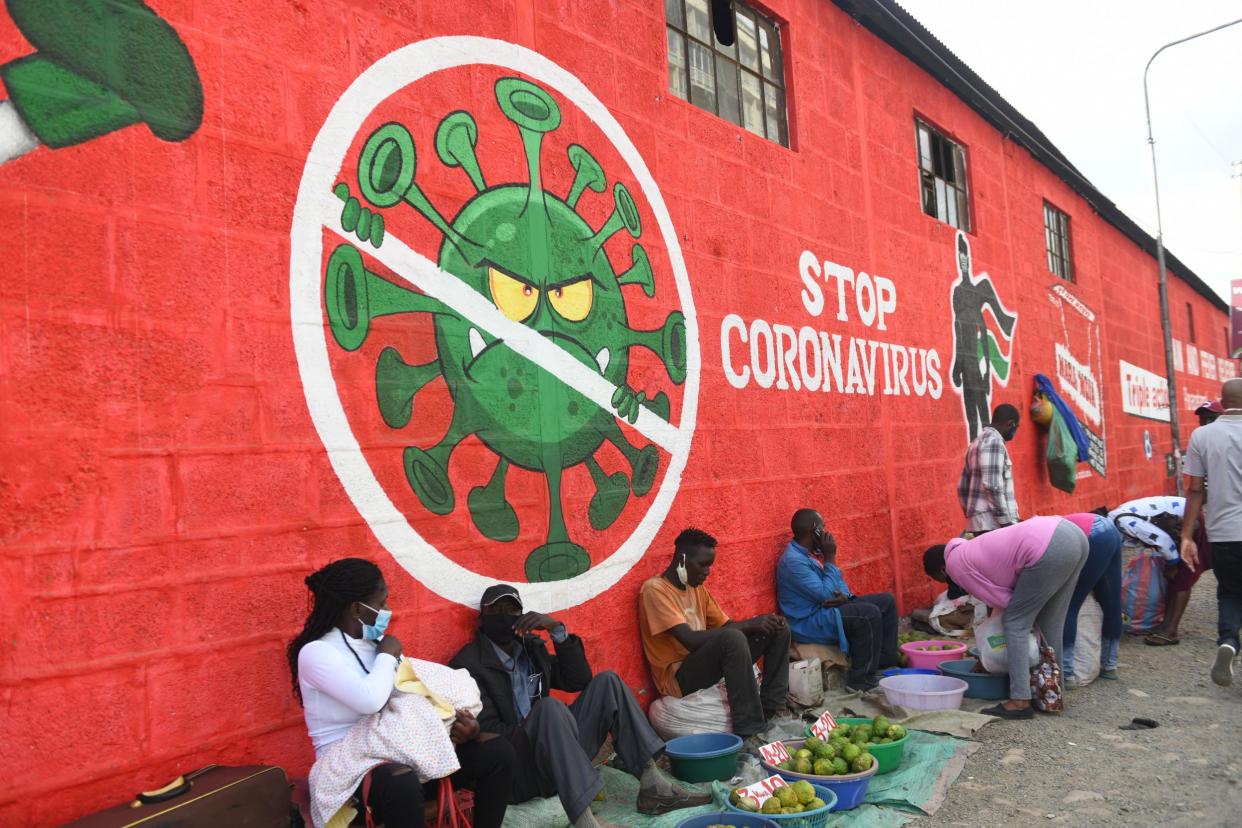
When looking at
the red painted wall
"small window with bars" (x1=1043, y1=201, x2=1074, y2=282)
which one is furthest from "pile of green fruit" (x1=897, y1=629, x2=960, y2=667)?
"small window with bars" (x1=1043, y1=201, x2=1074, y2=282)

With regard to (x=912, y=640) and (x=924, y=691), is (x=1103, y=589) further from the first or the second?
(x=924, y=691)

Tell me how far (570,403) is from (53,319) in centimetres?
232

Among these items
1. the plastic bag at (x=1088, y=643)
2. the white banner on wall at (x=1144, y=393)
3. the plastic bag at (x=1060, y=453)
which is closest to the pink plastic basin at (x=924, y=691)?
the plastic bag at (x=1088, y=643)

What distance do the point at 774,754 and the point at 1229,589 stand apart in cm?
315

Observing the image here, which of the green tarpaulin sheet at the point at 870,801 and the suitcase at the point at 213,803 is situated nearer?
the suitcase at the point at 213,803

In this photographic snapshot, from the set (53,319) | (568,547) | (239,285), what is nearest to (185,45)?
(239,285)

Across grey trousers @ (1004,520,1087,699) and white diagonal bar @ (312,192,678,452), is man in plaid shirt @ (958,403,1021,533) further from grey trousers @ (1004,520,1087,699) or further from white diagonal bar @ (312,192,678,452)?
white diagonal bar @ (312,192,678,452)

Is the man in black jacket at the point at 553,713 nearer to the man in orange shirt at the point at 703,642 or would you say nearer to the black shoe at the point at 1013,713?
the man in orange shirt at the point at 703,642

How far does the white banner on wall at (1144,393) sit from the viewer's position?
15.0 m

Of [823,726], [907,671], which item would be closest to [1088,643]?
[907,671]

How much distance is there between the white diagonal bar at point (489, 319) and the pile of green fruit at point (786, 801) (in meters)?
2.01

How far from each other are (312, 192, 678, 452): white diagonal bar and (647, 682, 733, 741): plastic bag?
1.34 metres

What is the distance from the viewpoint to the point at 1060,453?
10734 mm

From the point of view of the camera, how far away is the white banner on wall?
15.0 meters
